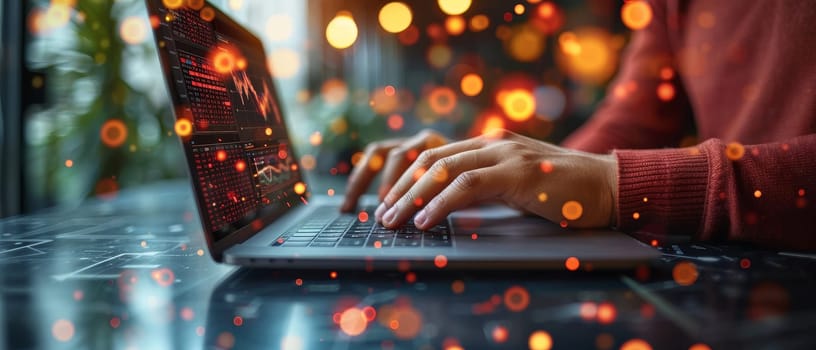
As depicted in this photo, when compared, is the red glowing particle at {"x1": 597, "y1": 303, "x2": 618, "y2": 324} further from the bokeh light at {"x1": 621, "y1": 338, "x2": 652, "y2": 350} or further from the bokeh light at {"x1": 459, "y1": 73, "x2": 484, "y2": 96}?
the bokeh light at {"x1": 459, "y1": 73, "x2": 484, "y2": 96}

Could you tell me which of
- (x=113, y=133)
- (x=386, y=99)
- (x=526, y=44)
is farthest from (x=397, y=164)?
(x=526, y=44)

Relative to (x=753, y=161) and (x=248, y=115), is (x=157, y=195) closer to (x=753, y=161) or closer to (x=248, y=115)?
(x=248, y=115)

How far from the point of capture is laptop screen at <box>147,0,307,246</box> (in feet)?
1.90

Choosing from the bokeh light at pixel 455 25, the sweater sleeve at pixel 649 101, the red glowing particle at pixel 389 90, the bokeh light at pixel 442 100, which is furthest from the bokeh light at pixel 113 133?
the bokeh light at pixel 455 25

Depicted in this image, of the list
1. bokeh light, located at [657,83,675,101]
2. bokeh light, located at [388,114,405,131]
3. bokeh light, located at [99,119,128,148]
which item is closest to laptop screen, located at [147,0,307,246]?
bokeh light, located at [657,83,675,101]

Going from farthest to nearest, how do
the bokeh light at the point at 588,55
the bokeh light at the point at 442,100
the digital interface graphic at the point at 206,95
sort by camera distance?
the bokeh light at the point at 442,100, the bokeh light at the point at 588,55, the digital interface graphic at the point at 206,95

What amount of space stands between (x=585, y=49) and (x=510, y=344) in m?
3.69

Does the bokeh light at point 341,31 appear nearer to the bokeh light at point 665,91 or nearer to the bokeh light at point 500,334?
the bokeh light at point 665,91

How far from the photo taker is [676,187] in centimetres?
68

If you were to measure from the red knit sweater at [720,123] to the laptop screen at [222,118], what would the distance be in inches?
21.1

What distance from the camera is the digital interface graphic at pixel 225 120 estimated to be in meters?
0.59

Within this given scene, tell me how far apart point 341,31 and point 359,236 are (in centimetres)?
360

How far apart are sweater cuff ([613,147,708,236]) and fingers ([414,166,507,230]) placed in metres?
0.18

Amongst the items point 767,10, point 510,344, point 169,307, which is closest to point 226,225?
point 169,307
